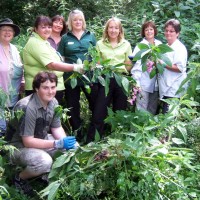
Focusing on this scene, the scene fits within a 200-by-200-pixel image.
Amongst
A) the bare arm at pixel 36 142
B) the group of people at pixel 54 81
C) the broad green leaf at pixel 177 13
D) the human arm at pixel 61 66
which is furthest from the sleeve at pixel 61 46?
the broad green leaf at pixel 177 13

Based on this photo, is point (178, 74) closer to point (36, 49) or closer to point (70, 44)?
→ point (70, 44)

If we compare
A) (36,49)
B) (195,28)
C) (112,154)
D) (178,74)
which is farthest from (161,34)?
(112,154)

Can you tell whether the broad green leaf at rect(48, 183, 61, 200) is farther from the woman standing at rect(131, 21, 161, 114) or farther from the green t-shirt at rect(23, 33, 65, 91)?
the woman standing at rect(131, 21, 161, 114)

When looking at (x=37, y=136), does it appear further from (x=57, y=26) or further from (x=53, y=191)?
(x=57, y=26)

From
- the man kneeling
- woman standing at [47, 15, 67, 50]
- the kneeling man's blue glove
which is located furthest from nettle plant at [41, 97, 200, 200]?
woman standing at [47, 15, 67, 50]

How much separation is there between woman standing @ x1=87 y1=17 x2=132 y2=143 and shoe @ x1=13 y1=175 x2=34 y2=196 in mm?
1164

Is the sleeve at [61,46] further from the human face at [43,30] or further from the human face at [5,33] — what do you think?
the human face at [5,33]

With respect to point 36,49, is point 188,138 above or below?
below

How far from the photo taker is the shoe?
4172mm

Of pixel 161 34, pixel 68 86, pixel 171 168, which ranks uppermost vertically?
pixel 161 34

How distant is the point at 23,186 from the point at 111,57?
1814 mm

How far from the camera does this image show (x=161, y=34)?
654 cm

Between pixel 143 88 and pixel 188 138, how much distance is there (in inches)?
52.3

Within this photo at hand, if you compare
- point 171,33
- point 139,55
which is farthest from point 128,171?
point 171,33
